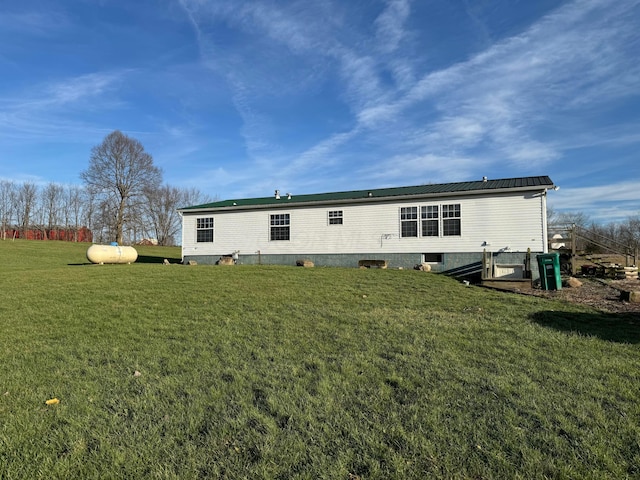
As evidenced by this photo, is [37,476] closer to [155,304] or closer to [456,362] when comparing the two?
[456,362]

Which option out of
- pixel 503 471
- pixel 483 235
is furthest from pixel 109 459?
pixel 483 235

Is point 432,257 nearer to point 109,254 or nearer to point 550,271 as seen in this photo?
point 550,271

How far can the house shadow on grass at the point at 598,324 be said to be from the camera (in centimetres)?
573

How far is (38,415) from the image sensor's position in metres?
3.12

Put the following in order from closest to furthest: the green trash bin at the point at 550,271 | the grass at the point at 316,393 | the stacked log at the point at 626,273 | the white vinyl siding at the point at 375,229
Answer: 1. the grass at the point at 316,393
2. the green trash bin at the point at 550,271
3. the stacked log at the point at 626,273
4. the white vinyl siding at the point at 375,229

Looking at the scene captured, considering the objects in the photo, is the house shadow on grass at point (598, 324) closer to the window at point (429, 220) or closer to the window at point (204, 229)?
the window at point (429, 220)

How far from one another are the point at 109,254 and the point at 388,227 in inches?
547

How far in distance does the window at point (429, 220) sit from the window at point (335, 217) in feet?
12.4

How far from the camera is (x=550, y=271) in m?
11.0

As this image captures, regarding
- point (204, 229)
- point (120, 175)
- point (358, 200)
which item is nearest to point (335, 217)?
point (358, 200)

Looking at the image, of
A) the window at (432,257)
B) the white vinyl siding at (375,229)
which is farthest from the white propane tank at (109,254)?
the window at (432,257)

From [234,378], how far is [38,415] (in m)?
1.61

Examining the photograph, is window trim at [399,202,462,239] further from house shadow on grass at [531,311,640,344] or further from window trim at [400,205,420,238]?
house shadow on grass at [531,311,640,344]

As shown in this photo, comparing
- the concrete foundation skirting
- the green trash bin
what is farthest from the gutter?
the green trash bin
